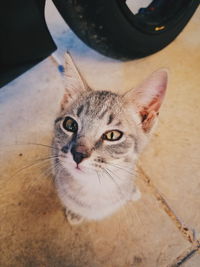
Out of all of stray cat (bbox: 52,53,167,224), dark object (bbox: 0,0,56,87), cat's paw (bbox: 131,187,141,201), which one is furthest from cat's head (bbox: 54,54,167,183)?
dark object (bbox: 0,0,56,87)

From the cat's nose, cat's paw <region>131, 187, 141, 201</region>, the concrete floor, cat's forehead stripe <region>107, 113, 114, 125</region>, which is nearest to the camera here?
the cat's nose

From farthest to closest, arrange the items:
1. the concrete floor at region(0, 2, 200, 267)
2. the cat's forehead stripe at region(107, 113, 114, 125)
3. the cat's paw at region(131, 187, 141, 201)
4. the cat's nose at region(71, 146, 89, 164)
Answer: the cat's paw at region(131, 187, 141, 201) → the concrete floor at region(0, 2, 200, 267) → the cat's forehead stripe at region(107, 113, 114, 125) → the cat's nose at region(71, 146, 89, 164)

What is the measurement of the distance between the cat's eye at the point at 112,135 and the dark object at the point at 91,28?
74 cm

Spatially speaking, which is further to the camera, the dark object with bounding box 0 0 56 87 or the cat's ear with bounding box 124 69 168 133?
the dark object with bounding box 0 0 56 87

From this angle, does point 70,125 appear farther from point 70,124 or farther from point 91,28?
point 91,28

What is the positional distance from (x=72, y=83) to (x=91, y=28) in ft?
1.68

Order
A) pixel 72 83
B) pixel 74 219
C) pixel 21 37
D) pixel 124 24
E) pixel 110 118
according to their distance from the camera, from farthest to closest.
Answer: pixel 124 24
pixel 21 37
pixel 74 219
pixel 72 83
pixel 110 118

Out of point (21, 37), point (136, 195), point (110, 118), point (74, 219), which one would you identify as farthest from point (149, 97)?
point (21, 37)

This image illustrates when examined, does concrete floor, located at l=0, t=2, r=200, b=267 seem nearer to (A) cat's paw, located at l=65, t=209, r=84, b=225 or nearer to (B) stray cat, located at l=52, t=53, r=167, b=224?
(A) cat's paw, located at l=65, t=209, r=84, b=225

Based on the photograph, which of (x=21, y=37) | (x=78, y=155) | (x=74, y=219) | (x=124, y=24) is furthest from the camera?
(x=124, y=24)

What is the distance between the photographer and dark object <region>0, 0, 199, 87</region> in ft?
4.09

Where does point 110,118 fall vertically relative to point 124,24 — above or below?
below

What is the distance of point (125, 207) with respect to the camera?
1222 mm

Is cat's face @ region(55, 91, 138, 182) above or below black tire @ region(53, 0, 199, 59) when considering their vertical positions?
below
